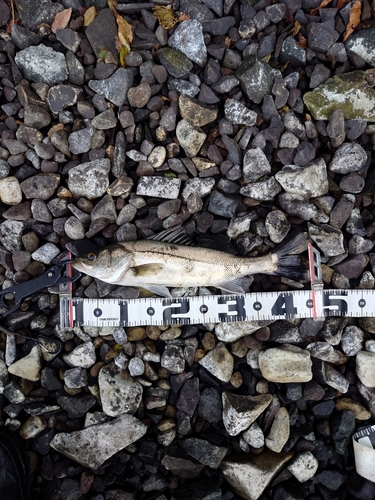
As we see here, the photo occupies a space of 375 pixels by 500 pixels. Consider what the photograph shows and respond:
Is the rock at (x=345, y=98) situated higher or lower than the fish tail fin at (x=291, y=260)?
higher

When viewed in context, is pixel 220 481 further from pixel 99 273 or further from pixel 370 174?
pixel 370 174

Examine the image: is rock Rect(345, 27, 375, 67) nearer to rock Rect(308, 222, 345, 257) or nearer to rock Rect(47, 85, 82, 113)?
rock Rect(308, 222, 345, 257)

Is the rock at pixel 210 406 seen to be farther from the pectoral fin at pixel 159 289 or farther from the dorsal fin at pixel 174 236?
the dorsal fin at pixel 174 236

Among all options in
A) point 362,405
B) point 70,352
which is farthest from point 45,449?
point 362,405

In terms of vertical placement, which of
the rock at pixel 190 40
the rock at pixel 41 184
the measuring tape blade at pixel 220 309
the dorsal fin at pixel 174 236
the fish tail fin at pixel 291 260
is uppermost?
the rock at pixel 190 40

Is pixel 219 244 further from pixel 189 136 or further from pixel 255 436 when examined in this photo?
pixel 255 436

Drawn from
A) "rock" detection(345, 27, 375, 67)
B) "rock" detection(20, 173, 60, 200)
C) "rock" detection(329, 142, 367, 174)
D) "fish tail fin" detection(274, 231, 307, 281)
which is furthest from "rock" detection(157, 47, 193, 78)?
"fish tail fin" detection(274, 231, 307, 281)

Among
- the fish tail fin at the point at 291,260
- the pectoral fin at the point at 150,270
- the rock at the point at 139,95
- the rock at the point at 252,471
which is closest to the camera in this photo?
the rock at the point at 252,471

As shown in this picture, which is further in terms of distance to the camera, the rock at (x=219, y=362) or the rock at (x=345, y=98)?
the rock at (x=345, y=98)

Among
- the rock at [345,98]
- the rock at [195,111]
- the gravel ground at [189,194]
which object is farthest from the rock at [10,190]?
the rock at [345,98]
